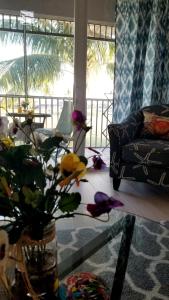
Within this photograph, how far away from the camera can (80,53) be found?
125 inches

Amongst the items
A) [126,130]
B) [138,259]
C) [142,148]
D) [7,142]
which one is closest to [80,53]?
[126,130]

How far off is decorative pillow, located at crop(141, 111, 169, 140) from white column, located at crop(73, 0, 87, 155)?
71 centimetres

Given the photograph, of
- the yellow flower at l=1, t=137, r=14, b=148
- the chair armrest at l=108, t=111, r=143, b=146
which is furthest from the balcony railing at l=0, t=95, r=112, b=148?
the yellow flower at l=1, t=137, r=14, b=148

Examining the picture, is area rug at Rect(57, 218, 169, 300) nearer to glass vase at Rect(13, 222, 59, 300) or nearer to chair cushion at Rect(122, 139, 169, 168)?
glass vase at Rect(13, 222, 59, 300)

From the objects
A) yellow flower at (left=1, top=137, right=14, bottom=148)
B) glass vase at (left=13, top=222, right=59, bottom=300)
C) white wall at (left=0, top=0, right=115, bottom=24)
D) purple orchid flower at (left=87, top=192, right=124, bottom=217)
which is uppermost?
white wall at (left=0, top=0, right=115, bottom=24)

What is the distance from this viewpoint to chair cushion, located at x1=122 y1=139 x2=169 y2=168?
2.53 m

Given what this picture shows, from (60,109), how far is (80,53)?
1.38 m

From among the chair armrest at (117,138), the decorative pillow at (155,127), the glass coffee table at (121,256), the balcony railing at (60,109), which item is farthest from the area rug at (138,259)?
the balcony railing at (60,109)

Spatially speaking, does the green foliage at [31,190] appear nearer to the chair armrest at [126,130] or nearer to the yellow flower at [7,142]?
the yellow flower at [7,142]

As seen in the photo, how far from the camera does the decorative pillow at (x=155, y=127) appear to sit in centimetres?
291

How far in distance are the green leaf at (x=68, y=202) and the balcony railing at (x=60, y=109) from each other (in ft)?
10.6

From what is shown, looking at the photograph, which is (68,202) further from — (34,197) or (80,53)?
(80,53)

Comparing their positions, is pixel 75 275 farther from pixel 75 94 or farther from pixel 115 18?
pixel 115 18

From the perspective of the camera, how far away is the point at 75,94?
3258 mm
